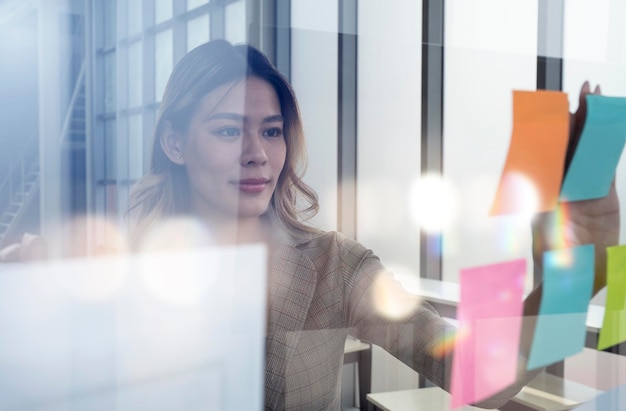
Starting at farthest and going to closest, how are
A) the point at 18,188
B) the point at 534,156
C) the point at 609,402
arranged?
the point at 609,402, the point at 534,156, the point at 18,188

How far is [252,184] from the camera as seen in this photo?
1.32ft

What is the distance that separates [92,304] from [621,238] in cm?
66

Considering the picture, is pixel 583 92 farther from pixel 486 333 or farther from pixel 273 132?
pixel 273 132

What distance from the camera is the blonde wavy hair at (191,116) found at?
338 millimetres

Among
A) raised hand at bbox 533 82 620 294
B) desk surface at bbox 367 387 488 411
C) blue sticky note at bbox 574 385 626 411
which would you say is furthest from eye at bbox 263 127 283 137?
blue sticky note at bbox 574 385 626 411

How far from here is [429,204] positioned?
1.94 feet

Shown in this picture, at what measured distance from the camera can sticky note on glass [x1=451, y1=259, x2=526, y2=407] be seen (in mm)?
583

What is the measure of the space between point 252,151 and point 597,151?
1.57ft

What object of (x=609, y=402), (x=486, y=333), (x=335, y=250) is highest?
(x=335, y=250)

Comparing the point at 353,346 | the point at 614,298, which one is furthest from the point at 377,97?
the point at 614,298

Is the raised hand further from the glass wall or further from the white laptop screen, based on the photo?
the white laptop screen

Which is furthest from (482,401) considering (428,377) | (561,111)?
(561,111)

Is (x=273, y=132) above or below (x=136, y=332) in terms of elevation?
above

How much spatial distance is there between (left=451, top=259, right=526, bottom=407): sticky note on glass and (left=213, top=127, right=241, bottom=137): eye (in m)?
0.31
